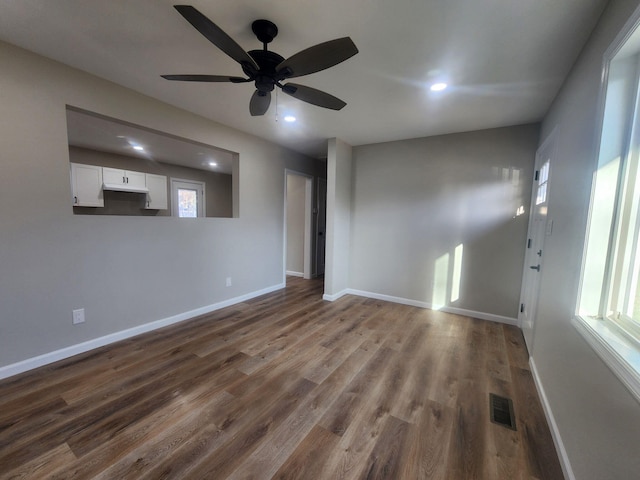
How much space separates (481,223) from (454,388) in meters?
2.21

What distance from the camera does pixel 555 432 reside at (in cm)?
153

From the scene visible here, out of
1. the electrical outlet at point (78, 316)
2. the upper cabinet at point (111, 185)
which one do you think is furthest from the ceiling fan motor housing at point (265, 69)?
the upper cabinet at point (111, 185)

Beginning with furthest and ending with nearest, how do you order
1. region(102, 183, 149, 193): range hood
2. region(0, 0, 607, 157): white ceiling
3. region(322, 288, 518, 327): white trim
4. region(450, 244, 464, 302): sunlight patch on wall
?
region(102, 183, 149, 193): range hood, region(450, 244, 464, 302): sunlight patch on wall, region(322, 288, 518, 327): white trim, region(0, 0, 607, 157): white ceiling

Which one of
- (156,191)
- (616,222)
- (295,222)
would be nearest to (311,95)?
(616,222)

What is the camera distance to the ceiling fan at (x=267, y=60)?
125 cm

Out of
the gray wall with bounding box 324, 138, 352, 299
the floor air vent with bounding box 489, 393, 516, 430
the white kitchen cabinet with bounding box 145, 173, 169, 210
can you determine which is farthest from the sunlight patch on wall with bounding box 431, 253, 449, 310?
the white kitchen cabinet with bounding box 145, 173, 169, 210

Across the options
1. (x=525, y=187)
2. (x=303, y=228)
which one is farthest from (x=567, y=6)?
(x=303, y=228)

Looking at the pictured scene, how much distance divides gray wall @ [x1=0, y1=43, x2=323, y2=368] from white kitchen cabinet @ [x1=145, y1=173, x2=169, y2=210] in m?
2.85

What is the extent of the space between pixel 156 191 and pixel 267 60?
4.89 meters

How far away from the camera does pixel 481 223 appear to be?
132 inches

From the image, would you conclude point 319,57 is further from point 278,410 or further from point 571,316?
point 278,410

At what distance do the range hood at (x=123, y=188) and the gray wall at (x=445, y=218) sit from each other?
4176 mm

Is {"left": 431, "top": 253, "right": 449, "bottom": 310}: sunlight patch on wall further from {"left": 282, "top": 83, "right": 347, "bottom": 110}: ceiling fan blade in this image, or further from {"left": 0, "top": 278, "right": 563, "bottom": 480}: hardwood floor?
{"left": 282, "top": 83, "right": 347, "bottom": 110}: ceiling fan blade

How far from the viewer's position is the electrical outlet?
2.31 metres
